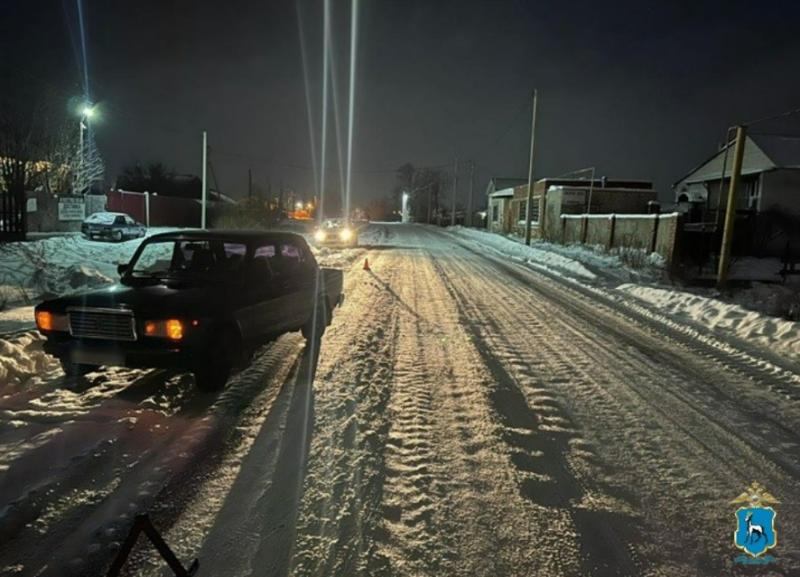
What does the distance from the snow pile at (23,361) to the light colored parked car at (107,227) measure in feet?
70.3

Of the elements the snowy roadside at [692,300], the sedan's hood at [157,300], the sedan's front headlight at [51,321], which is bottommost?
the snowy roadside at [692,300]

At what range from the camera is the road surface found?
2.94 metres

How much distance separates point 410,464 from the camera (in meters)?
3.94

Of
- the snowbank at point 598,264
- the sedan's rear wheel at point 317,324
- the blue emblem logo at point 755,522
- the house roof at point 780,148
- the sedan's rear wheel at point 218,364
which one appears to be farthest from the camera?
the house roof at point 780,148

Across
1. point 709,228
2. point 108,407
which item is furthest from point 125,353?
point 709,228

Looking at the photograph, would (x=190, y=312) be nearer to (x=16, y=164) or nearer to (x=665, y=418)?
(x=665, y=418)

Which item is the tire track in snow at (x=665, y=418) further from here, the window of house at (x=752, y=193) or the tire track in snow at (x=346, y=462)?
the window of house at (x=752, y=193)

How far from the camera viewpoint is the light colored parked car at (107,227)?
25.3m

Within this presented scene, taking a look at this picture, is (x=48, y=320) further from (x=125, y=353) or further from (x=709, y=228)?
(x=709, y=228)

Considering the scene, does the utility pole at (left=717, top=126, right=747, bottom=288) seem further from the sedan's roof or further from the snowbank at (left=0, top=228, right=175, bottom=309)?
the snowbank at (left=0, top=228, right=175, bottom=309)

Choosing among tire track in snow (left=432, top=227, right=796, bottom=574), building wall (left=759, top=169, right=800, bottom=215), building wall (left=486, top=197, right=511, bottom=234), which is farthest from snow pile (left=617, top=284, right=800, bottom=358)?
building wall (left=486, top=197, right=511, bottom=234)

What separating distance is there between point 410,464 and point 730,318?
→ 26.8 ft

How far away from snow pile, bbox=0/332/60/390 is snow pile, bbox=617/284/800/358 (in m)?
9.45

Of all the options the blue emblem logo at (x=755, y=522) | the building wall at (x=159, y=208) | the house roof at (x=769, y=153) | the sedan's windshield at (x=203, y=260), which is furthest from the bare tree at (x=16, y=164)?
the house roof at (x=769, y=153)
